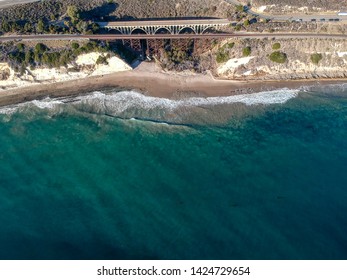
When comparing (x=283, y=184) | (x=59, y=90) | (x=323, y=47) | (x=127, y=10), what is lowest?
(x=283, y=184)

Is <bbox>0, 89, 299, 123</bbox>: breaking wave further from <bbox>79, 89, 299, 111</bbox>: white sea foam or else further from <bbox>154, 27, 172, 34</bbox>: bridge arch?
<bbox>154, 27, 172, 34</bbox>: bridge arch

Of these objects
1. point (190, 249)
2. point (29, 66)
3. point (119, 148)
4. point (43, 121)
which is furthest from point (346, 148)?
point (29, 66)

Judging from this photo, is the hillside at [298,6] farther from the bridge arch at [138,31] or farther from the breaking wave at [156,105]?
the bridge arch at [138,31]

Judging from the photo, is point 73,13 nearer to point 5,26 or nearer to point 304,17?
point 5,26

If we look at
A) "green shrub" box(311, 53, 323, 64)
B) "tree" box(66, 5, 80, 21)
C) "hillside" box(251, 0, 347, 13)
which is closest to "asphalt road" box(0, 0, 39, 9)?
"tree" box(66, 5, 80, 21)

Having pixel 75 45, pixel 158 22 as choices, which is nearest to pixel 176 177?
pixel 75 45

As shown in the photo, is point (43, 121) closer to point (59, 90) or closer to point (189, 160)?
point (59, 90)
